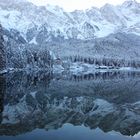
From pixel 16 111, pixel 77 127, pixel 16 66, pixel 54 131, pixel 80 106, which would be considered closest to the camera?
pixel 54 131

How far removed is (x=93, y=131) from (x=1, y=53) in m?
92.9

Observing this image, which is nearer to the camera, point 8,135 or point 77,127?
point 8,135

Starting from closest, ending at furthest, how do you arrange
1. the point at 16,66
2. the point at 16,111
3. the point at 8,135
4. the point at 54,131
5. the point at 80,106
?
the point at 8,135 → the point at 54,131 → the point at 16,111 → the point at 80,106 → the point at 16,66

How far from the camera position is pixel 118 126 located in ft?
141

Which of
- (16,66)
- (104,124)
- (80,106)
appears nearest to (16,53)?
(16,66)

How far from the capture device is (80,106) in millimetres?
59312

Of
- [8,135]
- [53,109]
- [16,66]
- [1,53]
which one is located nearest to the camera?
[8,135]

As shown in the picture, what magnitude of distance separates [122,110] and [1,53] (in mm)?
78478

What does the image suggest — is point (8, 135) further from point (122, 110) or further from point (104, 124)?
point (122, 110)

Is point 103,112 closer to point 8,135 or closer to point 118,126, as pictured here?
point 118,126

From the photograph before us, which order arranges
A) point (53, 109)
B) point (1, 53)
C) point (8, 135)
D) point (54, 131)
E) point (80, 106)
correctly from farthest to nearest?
point (1, 53) < point (80, 106) < point (53, 109) < point (54, 131) < point (8, 135)

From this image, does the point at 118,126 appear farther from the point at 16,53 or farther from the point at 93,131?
the point at 16,53

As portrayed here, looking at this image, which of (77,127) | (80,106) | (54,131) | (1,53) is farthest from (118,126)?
(1,53)

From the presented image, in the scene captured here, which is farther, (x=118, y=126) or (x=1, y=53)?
(x=1, y=53)
